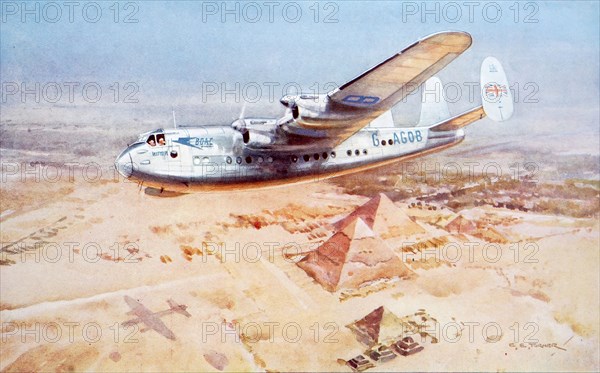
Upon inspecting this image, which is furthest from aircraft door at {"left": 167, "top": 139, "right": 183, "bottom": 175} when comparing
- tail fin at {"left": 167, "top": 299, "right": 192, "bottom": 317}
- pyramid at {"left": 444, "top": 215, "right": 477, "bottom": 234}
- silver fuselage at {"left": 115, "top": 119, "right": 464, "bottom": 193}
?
pyramid at {"left": 444, "top": 215, "right": 477, "bottom": 234}

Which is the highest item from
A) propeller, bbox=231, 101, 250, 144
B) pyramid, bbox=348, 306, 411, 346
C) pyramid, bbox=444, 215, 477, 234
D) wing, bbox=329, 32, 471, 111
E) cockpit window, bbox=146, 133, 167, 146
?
wing, bbox=329, 32, 471, 111

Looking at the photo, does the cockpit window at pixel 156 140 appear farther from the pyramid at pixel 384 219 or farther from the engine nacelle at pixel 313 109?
the pyramid at pixel 384 219

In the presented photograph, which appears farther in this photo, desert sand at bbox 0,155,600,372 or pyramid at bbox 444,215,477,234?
pyramid at bbox 444,215,477,234

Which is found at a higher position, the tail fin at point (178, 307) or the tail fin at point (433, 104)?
the tail fin at point (433, 104)

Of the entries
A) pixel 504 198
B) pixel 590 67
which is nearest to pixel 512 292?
pixel 504 198

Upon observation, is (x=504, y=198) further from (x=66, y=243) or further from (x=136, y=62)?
(x=66, y=243)

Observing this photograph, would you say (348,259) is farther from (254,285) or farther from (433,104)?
(433,104)

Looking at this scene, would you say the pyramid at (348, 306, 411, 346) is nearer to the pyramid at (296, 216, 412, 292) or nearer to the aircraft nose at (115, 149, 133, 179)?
the pyramid at (296, 216, 412, 292)
